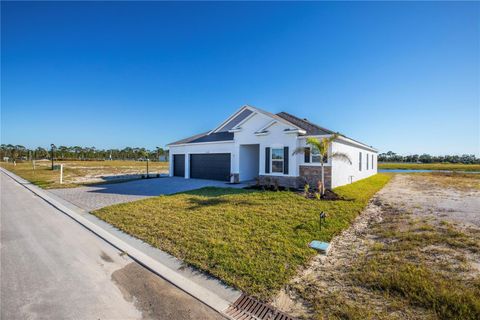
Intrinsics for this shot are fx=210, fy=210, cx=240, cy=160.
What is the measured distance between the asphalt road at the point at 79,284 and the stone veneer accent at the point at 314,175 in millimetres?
10343

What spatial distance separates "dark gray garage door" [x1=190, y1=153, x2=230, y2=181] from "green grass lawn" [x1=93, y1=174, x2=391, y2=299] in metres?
6.99

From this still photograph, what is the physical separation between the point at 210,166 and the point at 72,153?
9219cm

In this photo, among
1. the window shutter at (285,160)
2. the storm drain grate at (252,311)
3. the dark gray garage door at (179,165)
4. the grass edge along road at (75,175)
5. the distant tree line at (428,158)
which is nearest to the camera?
the storm drain grate at (252,311)

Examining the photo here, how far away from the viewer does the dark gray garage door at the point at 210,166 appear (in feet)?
55.4

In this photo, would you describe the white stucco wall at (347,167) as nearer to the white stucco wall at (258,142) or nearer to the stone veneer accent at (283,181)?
the stone veneer accent at (283,181)

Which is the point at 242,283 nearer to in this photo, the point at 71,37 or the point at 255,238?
the point at 255,238

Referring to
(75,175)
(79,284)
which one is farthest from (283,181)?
(75,175)

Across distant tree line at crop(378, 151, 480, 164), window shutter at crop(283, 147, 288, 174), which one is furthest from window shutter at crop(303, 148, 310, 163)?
distant tree line at crop(378, 151, 480, 164)

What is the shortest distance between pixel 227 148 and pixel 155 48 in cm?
969

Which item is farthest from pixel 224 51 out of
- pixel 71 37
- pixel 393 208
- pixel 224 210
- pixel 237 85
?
pixel 393 208

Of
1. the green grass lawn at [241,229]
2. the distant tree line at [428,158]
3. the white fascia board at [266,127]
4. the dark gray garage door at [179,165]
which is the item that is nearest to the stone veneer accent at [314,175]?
the green grass lawn at [241,229]

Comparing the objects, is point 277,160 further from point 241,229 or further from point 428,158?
point 428,158

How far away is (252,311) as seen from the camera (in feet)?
9.46

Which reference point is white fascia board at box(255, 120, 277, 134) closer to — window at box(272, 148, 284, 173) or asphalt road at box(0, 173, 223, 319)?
window at box(272, 148, 284, 173)
